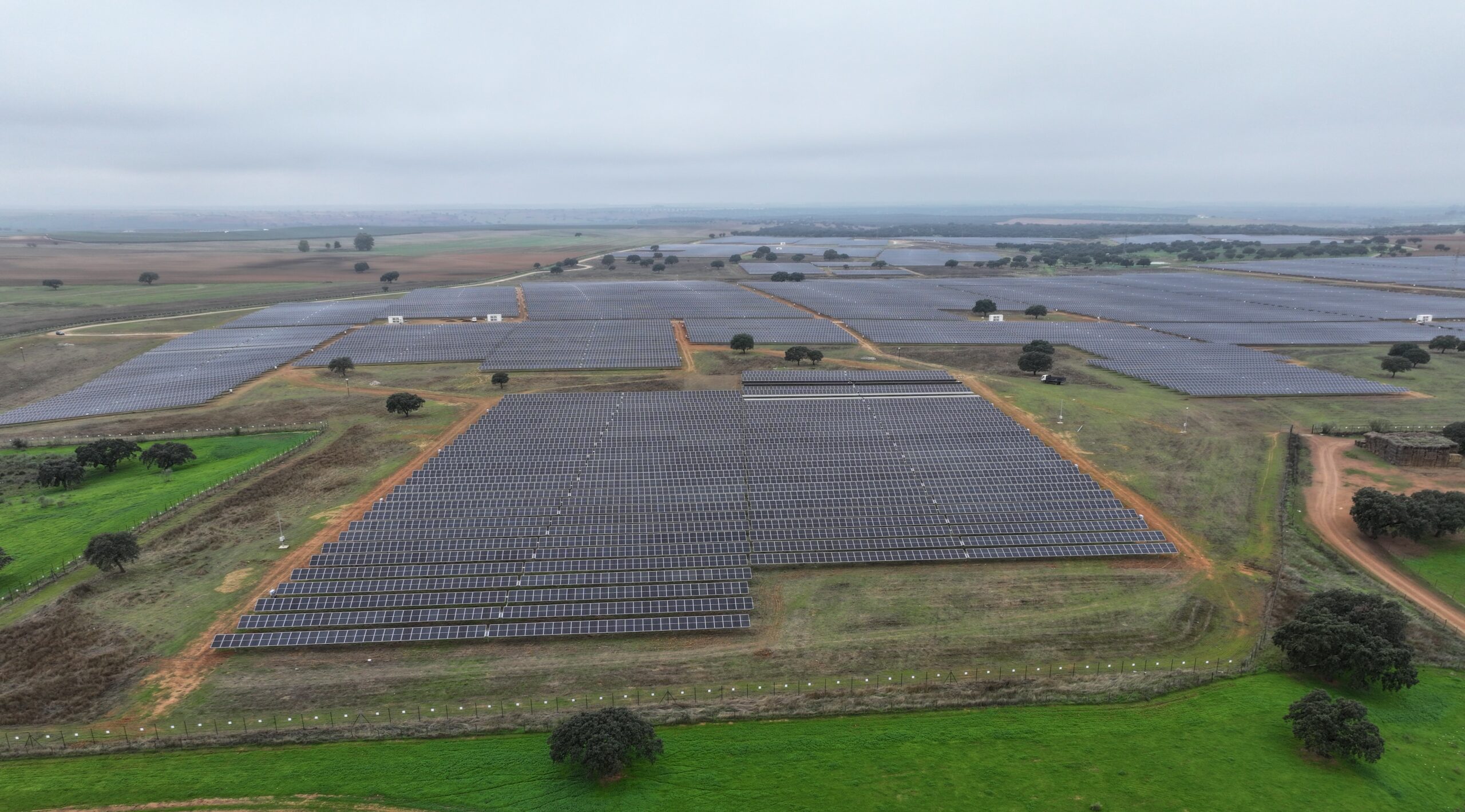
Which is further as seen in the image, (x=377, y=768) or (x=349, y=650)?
(x=349, y=650)

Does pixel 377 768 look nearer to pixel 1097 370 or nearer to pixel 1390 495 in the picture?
pixel 1390 495

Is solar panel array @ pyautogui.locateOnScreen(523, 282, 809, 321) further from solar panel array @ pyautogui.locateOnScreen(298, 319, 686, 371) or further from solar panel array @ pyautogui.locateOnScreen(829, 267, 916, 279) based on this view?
solar panel array @ pyautogui.locateOnScreen(829, 267, 916, 279)

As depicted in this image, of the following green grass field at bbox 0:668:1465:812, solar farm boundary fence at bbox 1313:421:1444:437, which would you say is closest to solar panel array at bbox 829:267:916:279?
solar farm boundary fence at bbox 1313:421:1444:437

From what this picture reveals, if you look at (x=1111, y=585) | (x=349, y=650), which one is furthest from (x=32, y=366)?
(x=1111, y=585)

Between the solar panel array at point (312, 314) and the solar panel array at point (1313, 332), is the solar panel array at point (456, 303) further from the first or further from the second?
the solar panel array at point (1313, 332)

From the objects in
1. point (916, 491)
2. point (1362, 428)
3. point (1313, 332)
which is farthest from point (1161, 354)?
point (916, 491)

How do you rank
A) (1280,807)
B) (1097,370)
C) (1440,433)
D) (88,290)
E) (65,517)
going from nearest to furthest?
(1280,807), (65,517), (1440,433), (1097,370), (88,290)

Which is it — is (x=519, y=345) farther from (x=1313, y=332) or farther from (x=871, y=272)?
(x=871, y=272)
